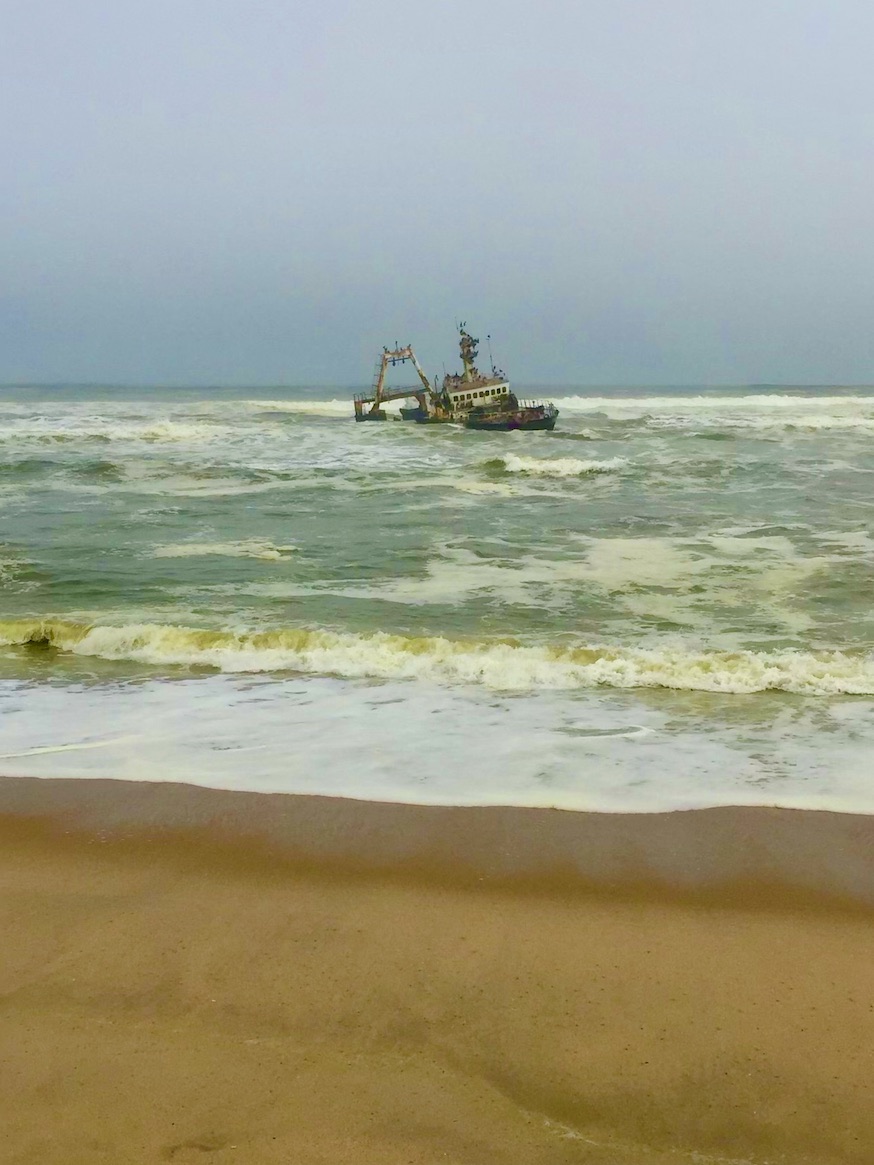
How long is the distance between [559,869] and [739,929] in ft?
2.79

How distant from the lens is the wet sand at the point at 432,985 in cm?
270

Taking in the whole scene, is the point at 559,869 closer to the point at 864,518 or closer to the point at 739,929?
the point at 739,929

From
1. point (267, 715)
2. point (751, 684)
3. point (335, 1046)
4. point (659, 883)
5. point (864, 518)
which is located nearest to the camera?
point (335, 1046)

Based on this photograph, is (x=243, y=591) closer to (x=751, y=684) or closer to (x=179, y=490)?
(x=751, y=684)

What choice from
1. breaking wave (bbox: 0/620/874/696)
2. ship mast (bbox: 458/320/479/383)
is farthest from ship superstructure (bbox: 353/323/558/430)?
breaking wave (bbox: 0/620/874/696)

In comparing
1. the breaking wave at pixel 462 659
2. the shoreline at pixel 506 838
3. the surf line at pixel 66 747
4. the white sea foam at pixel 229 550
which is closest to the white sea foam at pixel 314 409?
the white sea foam at pixel 229 550

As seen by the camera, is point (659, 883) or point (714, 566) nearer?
point (659, 883)

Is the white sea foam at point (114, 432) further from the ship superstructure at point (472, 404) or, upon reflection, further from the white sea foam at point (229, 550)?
the white sea foam at point (229, 550)

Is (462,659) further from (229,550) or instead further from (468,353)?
(468,353)

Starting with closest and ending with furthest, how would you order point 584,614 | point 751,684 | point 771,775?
point 771,775 < point 751,684 < point 584,614

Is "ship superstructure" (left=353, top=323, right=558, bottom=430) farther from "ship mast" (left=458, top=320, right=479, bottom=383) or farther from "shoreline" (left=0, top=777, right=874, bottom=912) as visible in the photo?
"shoreline" (left=0, top=777, right=874, bottom=912)

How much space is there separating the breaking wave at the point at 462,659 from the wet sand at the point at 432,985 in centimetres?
282

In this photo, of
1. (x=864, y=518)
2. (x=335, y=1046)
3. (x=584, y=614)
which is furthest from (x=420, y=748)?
(x=864, y=518)

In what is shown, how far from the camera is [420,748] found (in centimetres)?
603
